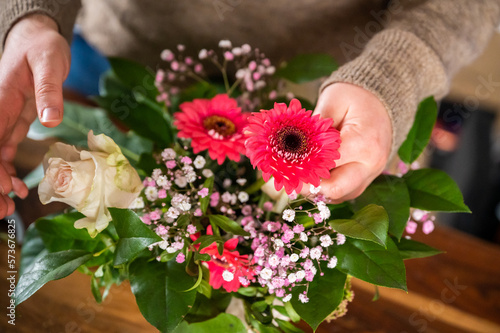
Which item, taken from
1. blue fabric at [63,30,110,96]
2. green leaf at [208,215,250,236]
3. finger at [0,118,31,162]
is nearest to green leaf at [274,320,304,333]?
green leaf at [208,215,250,236]

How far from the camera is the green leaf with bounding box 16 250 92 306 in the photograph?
0.97 ft

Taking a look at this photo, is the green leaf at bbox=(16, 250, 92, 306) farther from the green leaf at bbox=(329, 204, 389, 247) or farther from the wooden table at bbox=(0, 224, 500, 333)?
the green leaf at bbox=(329, 204, 389, 247)

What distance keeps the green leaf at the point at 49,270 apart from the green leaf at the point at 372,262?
22 cm

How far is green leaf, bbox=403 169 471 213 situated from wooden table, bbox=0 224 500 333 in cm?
17

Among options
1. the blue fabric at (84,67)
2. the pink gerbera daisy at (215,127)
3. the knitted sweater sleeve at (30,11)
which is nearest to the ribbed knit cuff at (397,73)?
the pink gerbera daisy at (215,127)

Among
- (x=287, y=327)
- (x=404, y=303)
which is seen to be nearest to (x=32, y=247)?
(x=287, y=327)

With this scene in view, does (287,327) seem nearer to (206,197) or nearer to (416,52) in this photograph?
(206,197)

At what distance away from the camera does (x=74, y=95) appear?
29.5 inches

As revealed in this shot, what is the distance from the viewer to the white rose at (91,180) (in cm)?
29

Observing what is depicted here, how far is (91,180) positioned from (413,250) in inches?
11.4

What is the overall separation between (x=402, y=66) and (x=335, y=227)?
0.20 meters

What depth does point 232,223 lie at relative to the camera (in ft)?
1.03

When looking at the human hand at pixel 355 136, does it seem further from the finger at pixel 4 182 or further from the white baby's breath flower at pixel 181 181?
the finger at pixel 4 182

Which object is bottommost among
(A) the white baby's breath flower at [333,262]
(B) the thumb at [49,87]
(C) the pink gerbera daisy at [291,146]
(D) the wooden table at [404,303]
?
(D) the wooden table at [404,303]
